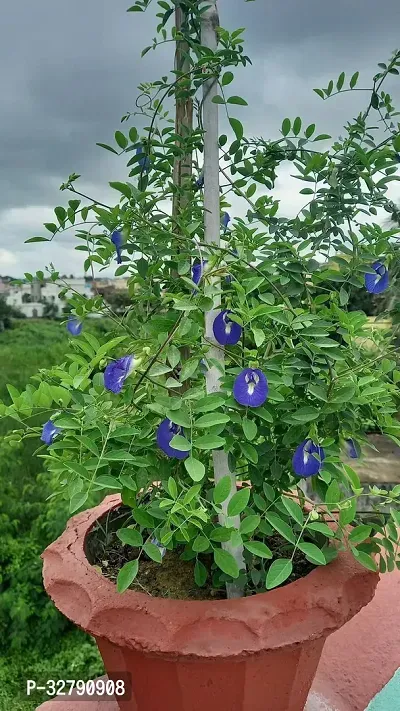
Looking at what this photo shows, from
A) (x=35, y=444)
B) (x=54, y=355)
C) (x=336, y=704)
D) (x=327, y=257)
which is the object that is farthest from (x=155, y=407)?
(x=54, y=355)

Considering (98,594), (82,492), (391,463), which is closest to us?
(82,492)

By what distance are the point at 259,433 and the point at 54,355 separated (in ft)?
6.58

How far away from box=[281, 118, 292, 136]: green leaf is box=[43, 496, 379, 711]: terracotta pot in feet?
2.04

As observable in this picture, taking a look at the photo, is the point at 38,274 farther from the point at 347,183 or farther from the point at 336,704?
the point at 336,704

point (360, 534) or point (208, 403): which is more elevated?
point (208, 403)

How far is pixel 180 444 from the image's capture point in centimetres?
71

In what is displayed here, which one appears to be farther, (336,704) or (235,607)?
(336,704)

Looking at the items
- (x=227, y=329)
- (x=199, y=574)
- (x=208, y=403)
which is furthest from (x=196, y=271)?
(x=199, y=574)

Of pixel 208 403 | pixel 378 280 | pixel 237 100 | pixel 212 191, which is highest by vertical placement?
pixel 237 100

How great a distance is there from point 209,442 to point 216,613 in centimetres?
22

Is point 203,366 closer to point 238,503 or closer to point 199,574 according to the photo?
point 238,503

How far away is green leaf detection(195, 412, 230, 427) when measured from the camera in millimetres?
709

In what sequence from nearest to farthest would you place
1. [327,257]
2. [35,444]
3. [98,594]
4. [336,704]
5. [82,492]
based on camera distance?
[82,492] < [98,594] < [327,257] < [336,704] < [35,444]

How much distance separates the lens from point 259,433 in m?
0.84
